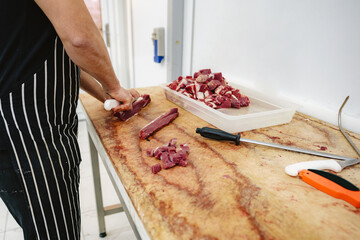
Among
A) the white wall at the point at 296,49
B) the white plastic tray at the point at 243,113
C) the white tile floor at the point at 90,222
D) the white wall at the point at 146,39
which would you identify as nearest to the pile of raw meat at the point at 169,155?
the white plastic tray at the point at 243,113

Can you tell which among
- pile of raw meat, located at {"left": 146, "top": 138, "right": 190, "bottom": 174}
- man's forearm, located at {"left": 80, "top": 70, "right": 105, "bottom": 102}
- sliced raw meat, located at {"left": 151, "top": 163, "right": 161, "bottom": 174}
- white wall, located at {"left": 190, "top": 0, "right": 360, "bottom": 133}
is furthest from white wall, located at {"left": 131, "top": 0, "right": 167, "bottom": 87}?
sliced raw meat, located at {"left": 151, "top": 163, "right": 161, "bottom": 174}

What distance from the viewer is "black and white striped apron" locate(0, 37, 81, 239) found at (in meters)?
0.83

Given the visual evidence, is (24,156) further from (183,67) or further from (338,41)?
(183,67)

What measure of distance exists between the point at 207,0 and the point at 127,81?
8.21 feet

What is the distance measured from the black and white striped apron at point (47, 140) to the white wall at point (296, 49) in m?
1.04

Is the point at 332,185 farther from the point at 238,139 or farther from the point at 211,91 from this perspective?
the point at 211,91

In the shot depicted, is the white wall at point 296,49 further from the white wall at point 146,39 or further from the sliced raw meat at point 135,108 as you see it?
the white wall at point 146,39

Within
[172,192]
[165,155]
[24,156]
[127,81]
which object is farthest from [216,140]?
[127,81]

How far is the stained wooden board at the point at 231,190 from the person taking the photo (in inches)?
22.5

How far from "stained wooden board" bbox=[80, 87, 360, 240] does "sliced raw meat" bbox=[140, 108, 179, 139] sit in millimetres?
25

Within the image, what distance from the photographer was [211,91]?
1.36 metres

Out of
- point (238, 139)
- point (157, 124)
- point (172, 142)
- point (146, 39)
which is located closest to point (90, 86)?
point (157, 124)

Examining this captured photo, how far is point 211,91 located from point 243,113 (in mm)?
236

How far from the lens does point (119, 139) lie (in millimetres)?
996
